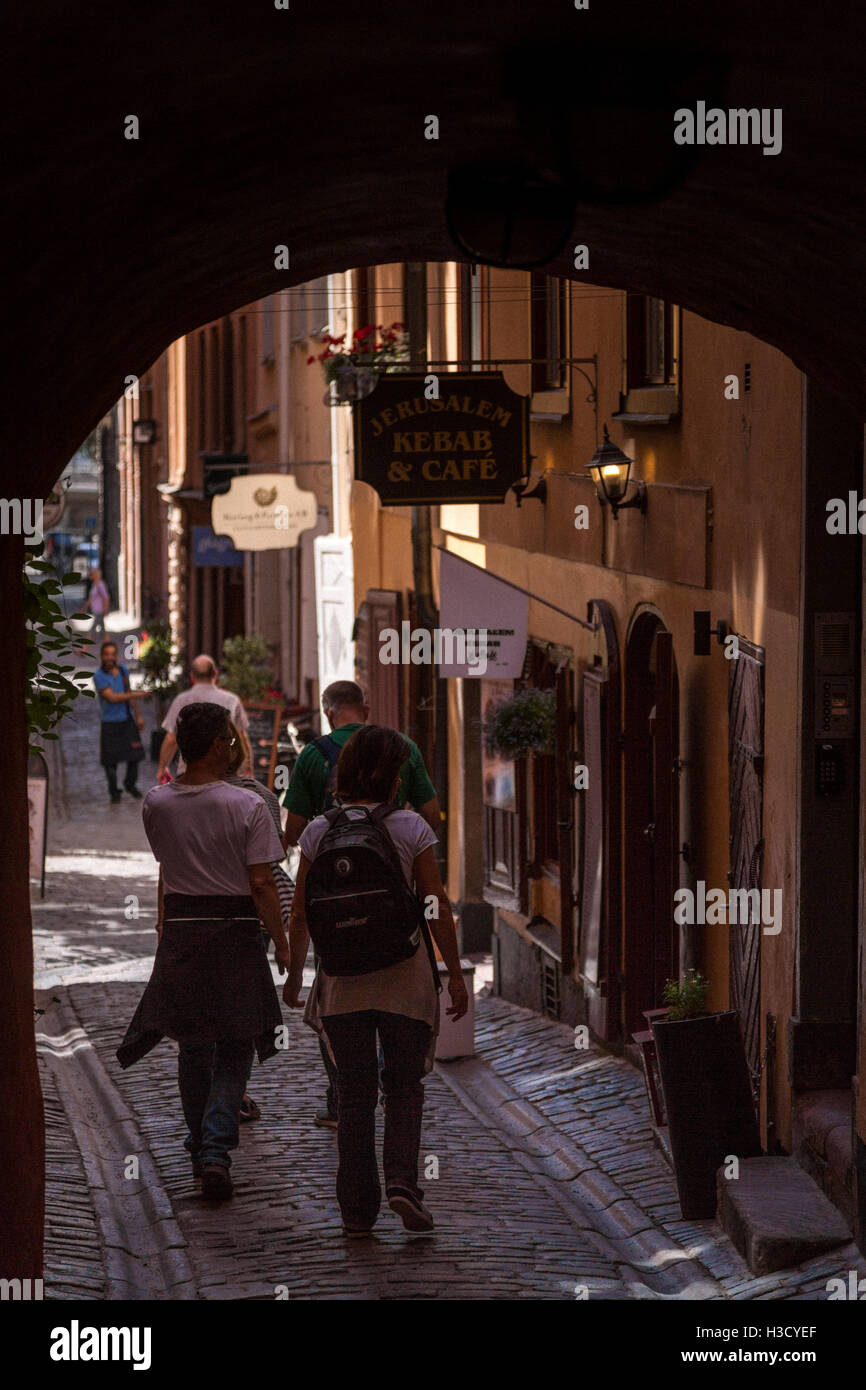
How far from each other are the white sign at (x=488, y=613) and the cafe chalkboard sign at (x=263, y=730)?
279 inches

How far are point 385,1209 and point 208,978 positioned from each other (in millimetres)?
1026

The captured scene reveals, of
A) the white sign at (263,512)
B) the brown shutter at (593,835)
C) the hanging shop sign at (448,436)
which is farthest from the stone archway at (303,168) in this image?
the white sign at (263,512)

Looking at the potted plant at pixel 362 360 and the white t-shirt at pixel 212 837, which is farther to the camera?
the potted plant at pixel 362 360

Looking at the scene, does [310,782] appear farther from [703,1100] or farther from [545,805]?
[545,805]

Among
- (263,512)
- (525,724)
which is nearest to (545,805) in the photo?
(525,724)

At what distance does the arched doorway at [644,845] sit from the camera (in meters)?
10.3

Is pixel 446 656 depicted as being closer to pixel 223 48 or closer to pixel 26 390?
pixel 26 390

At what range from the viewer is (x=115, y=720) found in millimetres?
21359

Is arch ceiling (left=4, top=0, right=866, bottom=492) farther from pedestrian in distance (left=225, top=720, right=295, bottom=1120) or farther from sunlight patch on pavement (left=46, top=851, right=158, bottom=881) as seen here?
Result: sunlight patch on pavement (left=46, top=851, right=158, bottom=881)

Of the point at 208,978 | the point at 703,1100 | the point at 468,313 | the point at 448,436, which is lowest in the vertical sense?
the point at 703,1100

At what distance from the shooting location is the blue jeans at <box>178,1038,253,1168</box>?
7281 millimetres

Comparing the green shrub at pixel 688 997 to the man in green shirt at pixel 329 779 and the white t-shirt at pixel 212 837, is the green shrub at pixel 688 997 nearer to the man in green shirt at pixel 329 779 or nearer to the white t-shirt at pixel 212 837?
the man in green shirt at pixel 329 779
